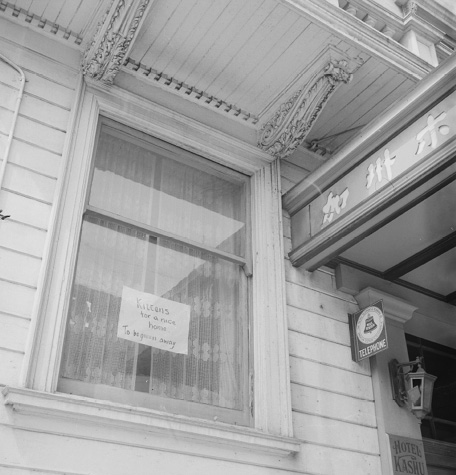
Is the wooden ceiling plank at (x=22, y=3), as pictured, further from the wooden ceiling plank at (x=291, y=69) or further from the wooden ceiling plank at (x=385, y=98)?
the wooden ceiling plank at (x=385, y=98)

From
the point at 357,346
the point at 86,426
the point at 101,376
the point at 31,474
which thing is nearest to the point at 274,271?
the point at 357,346

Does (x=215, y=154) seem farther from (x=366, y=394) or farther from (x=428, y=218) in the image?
(x=366, y=394)

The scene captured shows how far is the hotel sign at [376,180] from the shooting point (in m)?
3.95

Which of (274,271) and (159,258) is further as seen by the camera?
(274,271)

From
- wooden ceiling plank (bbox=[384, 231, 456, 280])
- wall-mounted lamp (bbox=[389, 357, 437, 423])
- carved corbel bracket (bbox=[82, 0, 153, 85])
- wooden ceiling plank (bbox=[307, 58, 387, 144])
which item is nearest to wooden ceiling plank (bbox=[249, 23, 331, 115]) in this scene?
wooden ceiling plank (bbox=[307, 58, 387, 144])

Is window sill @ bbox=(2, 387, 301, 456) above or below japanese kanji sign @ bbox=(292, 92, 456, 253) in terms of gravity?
below

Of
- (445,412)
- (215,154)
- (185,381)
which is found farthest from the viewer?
(445,412)

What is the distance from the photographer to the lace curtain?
3936 mm

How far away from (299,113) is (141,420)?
2.66m

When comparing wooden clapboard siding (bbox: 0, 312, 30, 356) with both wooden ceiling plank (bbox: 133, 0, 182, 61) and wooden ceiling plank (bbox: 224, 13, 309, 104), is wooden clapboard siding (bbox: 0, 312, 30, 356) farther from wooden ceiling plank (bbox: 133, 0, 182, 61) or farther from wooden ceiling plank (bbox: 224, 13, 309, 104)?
wooden ceiling plank (bbox: 224, 13, 309, 104)

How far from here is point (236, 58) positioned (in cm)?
485

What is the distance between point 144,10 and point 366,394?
3137mm

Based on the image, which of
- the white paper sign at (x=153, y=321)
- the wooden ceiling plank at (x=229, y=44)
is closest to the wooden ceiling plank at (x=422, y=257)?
the white paper sign at (x=153, y=321)

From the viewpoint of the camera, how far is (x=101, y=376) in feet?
12.5
